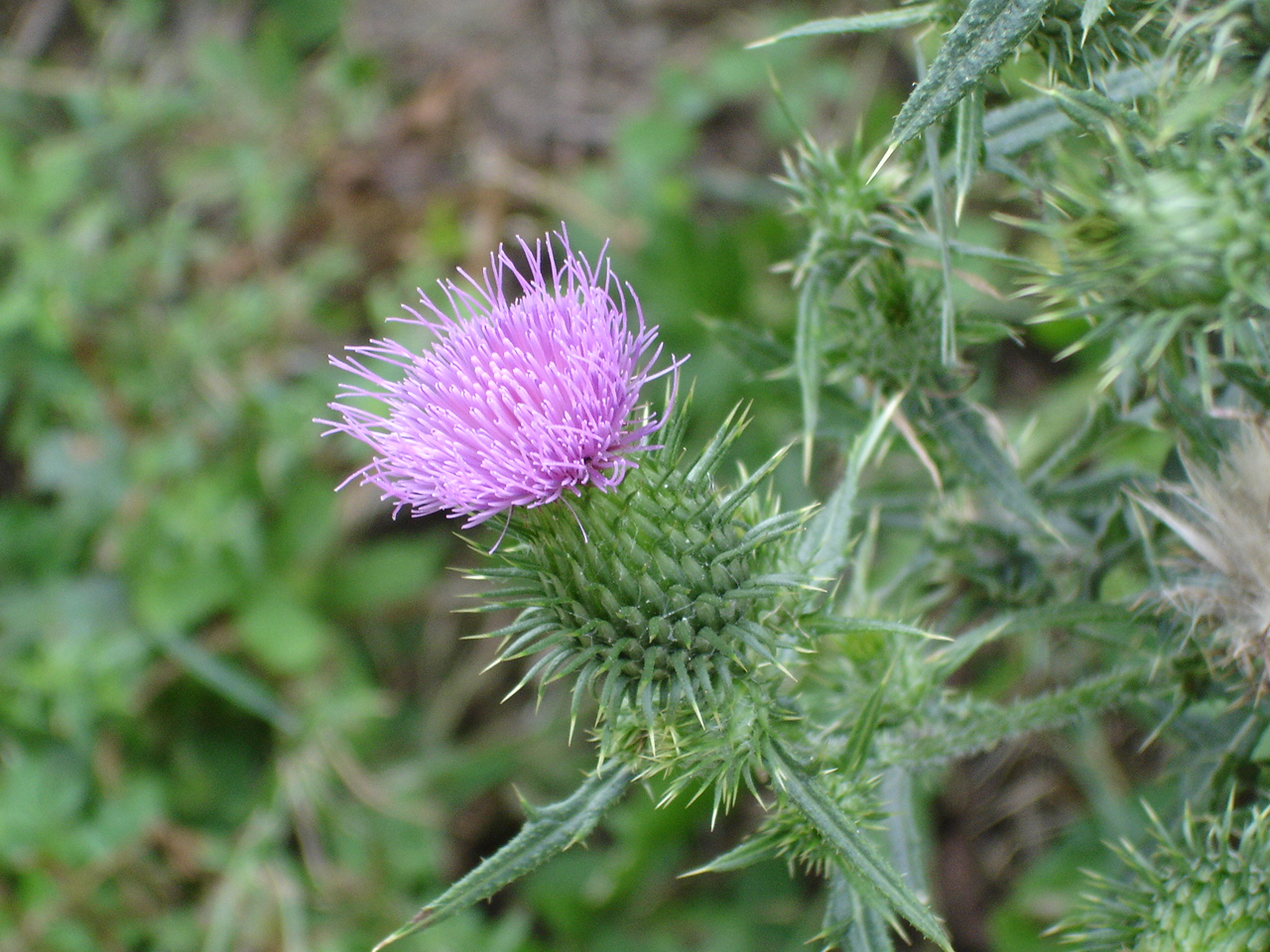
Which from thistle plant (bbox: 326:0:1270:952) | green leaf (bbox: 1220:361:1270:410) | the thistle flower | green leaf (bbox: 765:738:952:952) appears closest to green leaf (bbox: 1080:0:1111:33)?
thistle plant (bbox: 326:0:1270:952)

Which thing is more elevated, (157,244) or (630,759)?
(157,244)

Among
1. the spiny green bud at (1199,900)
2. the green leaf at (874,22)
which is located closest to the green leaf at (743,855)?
the spiny green bud at (1199,900)

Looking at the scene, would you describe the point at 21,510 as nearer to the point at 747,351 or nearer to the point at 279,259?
the point at 279,259

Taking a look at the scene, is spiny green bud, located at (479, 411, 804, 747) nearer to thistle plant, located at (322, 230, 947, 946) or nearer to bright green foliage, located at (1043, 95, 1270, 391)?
thistle plant, located at (322, 230, 947, 946)

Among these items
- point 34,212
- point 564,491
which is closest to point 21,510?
point 34,212

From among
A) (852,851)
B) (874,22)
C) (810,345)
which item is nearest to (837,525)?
(810,345)

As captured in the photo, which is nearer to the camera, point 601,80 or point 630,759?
point 630,759

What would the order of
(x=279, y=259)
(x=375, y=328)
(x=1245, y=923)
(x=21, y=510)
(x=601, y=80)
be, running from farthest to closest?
(x=601, y=80), (x=279, y=259), (x=375, y=328), (x=21, y=510), (x=1245, y=923)
